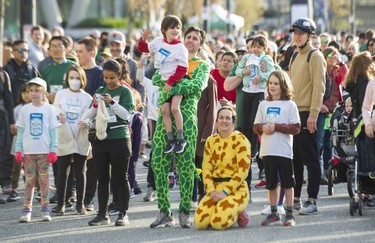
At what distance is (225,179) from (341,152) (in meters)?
2.43

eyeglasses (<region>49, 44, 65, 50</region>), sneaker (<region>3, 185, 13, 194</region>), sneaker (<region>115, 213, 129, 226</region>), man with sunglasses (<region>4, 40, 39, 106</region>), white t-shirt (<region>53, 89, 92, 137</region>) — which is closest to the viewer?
sneaker (<region>115, 213, 129, 226</region>)

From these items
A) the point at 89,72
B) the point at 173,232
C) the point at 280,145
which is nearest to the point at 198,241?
the point at 173,232

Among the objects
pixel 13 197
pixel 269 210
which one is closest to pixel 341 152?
pixel 269 210

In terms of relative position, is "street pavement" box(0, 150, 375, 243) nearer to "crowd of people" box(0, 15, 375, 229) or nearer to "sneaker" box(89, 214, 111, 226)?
"sneaker" box(89, 214, 111, 226)

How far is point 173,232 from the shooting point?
41.1ft

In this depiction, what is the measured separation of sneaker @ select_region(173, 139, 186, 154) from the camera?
12477 millimetres

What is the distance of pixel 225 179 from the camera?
1291cm

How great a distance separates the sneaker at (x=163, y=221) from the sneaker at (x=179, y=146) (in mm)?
771

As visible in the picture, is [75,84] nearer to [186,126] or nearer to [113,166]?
[113,166]

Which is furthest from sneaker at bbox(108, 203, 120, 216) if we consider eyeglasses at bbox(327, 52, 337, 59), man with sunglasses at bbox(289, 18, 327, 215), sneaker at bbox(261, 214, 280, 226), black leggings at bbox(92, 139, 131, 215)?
eyeglasses at bbox(327, 52, 337, 59)

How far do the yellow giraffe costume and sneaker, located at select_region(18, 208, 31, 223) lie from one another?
2.08 m

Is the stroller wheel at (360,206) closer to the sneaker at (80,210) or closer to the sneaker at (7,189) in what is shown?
the sneaker at (80,210)

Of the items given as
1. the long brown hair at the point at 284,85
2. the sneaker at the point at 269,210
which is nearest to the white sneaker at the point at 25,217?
the sneaker at the point at 269,210

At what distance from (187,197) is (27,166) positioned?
7.15ft
